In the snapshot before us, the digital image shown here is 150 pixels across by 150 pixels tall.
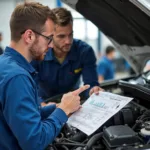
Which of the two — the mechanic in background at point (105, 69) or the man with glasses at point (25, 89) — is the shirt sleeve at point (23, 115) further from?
the mechanic in background at point (105, 69)

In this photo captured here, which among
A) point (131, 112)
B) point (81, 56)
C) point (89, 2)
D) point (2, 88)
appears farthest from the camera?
point (81, 56)

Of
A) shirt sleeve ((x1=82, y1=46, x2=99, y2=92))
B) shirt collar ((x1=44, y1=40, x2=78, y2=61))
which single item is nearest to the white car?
shirt sleeve ((x1=82, y1=46, x2=99, y2=92))

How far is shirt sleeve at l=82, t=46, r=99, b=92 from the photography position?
2214 millimetres

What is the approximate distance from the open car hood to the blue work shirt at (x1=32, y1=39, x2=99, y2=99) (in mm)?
261

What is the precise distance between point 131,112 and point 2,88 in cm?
80

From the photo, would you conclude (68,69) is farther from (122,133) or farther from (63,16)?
(122,133)

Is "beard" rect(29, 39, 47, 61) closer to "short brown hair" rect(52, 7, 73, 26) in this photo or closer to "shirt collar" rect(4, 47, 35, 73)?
"shirt collar" rect(4, 47, 35, 73)

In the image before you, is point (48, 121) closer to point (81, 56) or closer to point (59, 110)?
point (59, 110)

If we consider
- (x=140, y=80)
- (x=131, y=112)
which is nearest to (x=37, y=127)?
(x=131, y=112)

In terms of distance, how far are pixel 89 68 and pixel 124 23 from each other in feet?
1.59

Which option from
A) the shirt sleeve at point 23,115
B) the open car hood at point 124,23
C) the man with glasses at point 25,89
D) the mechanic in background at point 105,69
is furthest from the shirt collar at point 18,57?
the mechanic in background at point 105,69

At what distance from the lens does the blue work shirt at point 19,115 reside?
110cm

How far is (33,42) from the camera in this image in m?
1.26

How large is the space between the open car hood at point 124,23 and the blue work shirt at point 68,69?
26 centimetres
